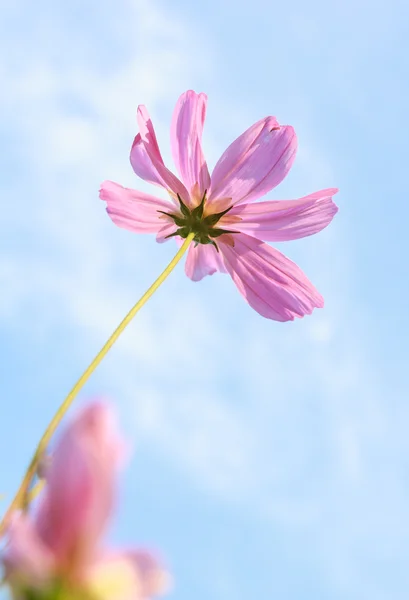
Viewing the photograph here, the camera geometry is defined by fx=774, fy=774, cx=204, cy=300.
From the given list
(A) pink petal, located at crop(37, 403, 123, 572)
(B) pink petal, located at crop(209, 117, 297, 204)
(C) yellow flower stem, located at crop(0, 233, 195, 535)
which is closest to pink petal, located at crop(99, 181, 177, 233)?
(B) pink petal, located at crop(209, 117, 297, 204)

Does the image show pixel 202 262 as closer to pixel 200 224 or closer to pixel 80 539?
pixel 200 224

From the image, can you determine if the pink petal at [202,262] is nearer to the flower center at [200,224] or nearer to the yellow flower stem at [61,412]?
the flower center at [200,224]

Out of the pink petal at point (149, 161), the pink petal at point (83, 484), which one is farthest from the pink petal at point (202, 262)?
the pink petal at point (83, 484)

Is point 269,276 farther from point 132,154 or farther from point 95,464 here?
point 95,464

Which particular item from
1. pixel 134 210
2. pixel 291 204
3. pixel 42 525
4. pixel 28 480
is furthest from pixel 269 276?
pixel 42 525

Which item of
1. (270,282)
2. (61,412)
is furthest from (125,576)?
(270,282)

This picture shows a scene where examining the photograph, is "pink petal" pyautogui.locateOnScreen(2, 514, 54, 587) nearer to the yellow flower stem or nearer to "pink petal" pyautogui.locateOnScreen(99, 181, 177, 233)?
the yellow flower stem

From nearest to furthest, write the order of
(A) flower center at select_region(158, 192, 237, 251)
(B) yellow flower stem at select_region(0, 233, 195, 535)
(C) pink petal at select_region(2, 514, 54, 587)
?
(C) pink petal at select_region(2, 514, 54, 587), (B) yellow flower stem at select_region(0, 233, 195, 535), (A) flower center at select_region(158, 192, 237, 251)

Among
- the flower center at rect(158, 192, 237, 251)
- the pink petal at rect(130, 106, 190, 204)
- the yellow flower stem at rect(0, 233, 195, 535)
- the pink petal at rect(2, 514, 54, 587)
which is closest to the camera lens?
the pink petal at rect(2, 514, 54, 587)
